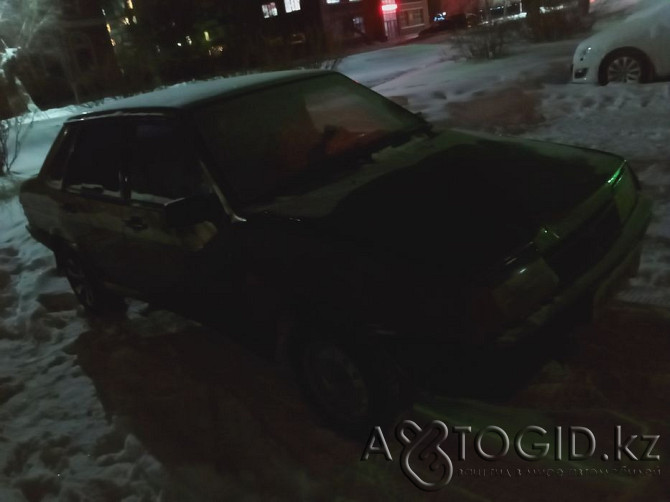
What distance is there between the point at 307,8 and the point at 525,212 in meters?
40.7

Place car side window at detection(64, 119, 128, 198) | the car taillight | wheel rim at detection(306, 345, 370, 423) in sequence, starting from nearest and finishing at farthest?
the car taillight, wheel rim at detection(306, 345, 370, 423), car side window at detection(64, 119, 128, 198)

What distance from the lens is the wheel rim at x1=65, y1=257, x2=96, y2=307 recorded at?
4.92 metres

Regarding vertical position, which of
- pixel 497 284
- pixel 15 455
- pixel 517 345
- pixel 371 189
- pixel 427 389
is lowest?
pixel 15 455

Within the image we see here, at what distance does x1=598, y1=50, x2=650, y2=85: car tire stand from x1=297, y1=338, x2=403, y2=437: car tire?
7.82m

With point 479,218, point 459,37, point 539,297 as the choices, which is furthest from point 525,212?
point 459,37

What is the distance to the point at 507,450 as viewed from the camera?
2875 millimetres

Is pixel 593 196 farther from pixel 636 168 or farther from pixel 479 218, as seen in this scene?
pixel 636 168

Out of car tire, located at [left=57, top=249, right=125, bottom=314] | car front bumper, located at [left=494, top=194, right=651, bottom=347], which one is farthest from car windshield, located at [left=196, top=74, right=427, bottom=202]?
car tire, located at [left=57, top=249, right=125, bottom=314]

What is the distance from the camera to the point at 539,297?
101 inches

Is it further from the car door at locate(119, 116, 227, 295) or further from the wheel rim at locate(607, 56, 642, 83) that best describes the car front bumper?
the wheel rim at locate(607, 56, 642, 83)

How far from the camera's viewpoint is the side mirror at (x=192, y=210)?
3076mm

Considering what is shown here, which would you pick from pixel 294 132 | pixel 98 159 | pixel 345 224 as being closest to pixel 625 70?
pixel 294 132

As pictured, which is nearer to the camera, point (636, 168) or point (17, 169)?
point (636, 168)

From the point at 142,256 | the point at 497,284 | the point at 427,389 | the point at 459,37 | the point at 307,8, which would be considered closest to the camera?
the point at 497,284
